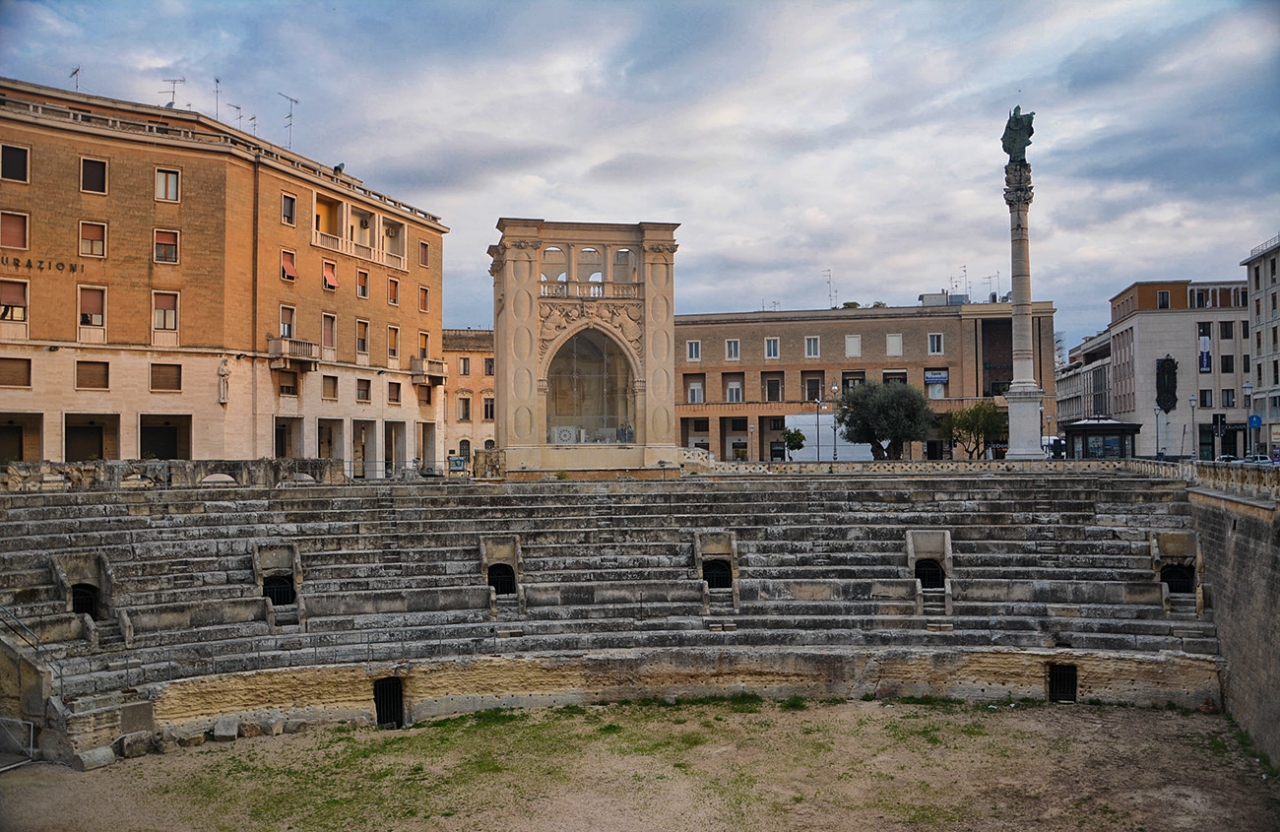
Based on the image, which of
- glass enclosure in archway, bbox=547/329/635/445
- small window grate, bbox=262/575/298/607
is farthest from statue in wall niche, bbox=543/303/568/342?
small window grate, bbox=262/575/298/607

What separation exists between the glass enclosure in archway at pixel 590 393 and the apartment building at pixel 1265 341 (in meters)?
30.4

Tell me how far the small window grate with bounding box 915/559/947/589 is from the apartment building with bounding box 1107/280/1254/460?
119 ft

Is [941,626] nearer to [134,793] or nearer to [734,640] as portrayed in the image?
[734,640]

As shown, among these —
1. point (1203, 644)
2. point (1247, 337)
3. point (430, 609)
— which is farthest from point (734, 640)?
point (1247, 337)

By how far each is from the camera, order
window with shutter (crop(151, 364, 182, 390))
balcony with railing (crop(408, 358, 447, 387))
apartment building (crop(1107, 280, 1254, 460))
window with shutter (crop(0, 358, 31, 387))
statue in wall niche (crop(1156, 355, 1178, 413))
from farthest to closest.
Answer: apartment building (crop(1107, 280, 1254, 460)) < balcony with railing (crop(408, 358, 447, 387)) < statue in wall niche (crop(1156, 355, 1178, 413)) < window with shutter (crop(151, 364, 182, 390)) < window with shutter (crop(0, 358, 31, 387))

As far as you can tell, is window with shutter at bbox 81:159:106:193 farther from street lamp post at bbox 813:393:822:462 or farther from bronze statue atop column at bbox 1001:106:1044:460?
street lamp post at bbox 813:393:822:462

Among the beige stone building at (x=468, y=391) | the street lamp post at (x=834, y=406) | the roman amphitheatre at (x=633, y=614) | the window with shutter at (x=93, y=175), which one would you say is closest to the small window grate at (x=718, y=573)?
Result: the roman amphitheatre at (x=633, y=614)

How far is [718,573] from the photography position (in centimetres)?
1855

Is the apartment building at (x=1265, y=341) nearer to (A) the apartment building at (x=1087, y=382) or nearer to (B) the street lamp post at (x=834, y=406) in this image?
(A) the apartment building at (x=1087, y=382)

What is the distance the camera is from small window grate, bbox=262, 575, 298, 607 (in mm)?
17281

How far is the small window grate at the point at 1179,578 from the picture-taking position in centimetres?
1747

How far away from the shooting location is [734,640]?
16.6 m

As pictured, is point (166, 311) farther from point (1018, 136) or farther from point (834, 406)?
point (834, 406)

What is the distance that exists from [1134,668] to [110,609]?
16.7 meters
